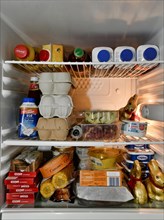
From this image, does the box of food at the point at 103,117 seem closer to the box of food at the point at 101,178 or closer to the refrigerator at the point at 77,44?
the refrigerator at the point at 77,44

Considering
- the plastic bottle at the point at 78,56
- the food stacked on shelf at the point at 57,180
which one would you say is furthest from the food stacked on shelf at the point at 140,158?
the plastic bottle at the point at 78,56

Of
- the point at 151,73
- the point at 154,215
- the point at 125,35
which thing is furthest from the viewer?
the point at 151,73

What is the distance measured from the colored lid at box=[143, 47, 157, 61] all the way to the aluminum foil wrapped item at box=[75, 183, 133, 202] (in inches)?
22.6

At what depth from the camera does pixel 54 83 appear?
908mm

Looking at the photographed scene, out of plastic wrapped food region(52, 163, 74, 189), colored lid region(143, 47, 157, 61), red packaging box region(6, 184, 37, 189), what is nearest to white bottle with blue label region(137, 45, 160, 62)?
colored lid region(143, 47, 157, 61)

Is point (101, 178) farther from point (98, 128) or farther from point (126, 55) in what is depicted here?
point (126, 55)

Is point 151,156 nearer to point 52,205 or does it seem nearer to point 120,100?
point 120,100

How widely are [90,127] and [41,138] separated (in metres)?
0.23

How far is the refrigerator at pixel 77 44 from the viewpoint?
75 cm

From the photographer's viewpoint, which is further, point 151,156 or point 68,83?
point 151,156

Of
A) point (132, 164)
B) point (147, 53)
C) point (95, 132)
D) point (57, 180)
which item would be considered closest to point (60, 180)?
point (57, 180)

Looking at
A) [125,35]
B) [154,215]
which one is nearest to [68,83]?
[125,35]

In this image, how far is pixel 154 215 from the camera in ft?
2.53

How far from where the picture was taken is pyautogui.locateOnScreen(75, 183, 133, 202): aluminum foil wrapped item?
0.84 metres
